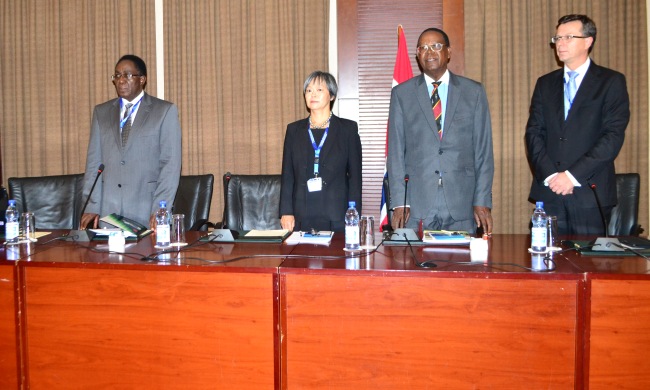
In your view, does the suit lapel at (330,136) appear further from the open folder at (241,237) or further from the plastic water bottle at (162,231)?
the plastic water bottle at (162,231)

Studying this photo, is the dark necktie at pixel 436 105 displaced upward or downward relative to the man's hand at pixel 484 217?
upward

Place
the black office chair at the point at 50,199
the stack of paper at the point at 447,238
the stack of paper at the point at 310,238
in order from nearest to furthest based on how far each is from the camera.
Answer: the stack of paper at the point at 447,238 < the stack of paper at the point at 310,238 < the black office chair at the point at 50,199

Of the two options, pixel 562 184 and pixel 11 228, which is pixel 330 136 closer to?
pixel 562 184

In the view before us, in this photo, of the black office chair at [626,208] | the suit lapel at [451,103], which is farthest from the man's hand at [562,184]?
the suit lapel at [451,103]

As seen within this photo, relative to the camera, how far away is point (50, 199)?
3.97 m

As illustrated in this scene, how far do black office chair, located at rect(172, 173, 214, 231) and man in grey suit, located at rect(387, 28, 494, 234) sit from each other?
4.14ft

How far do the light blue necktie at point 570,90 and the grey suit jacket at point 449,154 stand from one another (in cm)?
46

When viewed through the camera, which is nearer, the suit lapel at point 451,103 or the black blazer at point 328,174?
the suit lapel at point 451,103

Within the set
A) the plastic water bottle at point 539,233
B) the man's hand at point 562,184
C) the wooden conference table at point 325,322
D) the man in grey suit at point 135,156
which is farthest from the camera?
the man in grey suit at point 135,156

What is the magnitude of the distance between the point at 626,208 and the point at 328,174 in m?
1.79

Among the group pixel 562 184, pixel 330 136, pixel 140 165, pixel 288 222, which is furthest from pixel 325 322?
pixel 140 165

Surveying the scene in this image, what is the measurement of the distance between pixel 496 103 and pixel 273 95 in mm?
1819

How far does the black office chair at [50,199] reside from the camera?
3.94 m

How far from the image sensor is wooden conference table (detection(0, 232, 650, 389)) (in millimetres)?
1992
